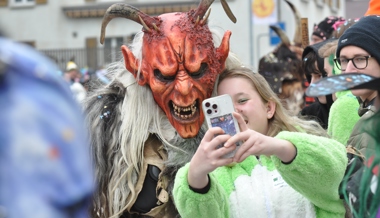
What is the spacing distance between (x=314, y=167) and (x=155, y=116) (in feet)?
3.86

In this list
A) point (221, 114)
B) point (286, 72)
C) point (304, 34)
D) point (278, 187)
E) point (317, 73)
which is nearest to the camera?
point (221, 114)

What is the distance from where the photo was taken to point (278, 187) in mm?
3041

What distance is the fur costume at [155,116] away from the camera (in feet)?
11.8

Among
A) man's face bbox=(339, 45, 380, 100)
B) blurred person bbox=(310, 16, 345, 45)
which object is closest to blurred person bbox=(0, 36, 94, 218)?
man's face bbox=(339, 45, 380, 100)

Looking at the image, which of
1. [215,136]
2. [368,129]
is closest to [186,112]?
[215,136]

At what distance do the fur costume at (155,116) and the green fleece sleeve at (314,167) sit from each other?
89 centimetres

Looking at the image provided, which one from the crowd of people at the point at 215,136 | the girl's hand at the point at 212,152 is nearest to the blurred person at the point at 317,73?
the crowd of people at the point at 215,136

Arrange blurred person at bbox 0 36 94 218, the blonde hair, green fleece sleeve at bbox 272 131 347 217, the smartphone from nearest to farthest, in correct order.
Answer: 1. blurred person at bbox 0 36 94 218
2. the smartphone
3. green fleece sleeve at bbox 272 131 347 217
4. the blonde hair

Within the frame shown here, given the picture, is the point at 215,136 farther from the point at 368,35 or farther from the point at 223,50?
the point at 223,50

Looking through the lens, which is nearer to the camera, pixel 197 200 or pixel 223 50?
pixel 197 200

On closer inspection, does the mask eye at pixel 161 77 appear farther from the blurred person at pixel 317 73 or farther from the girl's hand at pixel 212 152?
the blurred person at pixel 317 73

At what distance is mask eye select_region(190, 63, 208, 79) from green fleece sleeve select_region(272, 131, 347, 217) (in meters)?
0.95

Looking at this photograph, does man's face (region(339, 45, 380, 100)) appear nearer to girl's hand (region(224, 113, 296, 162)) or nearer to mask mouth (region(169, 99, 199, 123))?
mask mouth (region(169, 99, 199, 123))

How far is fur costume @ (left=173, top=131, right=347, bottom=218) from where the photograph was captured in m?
2.73
